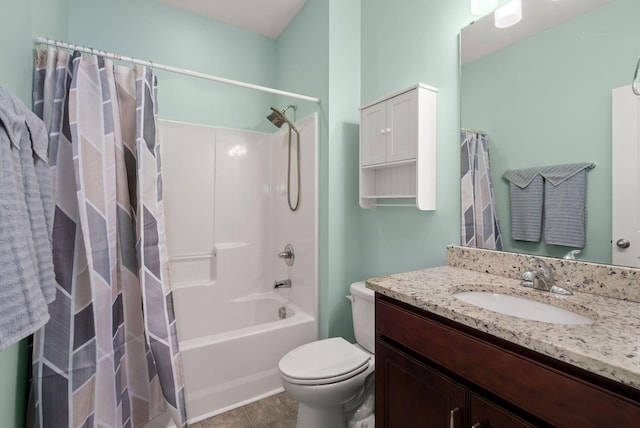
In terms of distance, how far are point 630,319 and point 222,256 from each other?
2.36 metres

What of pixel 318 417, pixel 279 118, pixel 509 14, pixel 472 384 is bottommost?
pixel 318 417

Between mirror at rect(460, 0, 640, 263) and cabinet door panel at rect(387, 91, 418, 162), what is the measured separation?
250mm

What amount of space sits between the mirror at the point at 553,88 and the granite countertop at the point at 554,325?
0.23 metres

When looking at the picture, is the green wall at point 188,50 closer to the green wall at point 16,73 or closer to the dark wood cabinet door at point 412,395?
the green wall at point 16,73

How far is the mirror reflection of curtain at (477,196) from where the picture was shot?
1316 mm

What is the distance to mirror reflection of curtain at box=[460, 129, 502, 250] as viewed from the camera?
1.32m

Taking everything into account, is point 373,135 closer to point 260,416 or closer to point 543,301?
point 543,301

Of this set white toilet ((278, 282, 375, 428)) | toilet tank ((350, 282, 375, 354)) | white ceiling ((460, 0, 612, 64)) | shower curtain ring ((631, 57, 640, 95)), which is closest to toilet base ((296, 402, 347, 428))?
white toilet ((278, 282, 375, 428))

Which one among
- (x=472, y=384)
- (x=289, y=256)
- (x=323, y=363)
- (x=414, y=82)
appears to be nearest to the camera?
(x=472, y=384)

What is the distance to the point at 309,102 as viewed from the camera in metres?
2.16

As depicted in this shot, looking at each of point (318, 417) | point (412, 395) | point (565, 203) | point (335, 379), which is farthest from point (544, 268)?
point (318, 417)

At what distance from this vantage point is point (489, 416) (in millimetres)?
733

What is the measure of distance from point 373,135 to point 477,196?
694 mm

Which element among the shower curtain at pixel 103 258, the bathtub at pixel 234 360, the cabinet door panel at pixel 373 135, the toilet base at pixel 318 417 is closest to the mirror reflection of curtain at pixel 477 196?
the cabinet door panel at pixel 373 135
